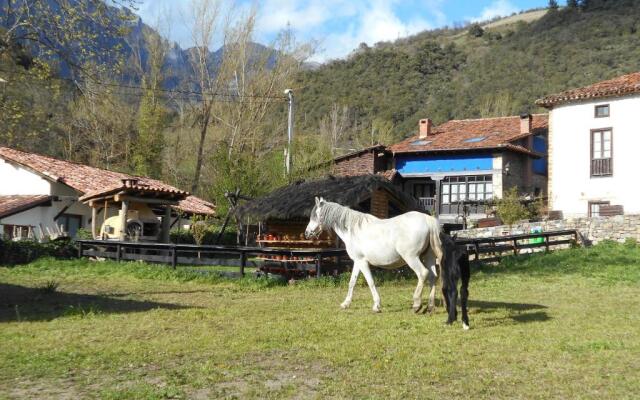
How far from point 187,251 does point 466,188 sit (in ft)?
86.4

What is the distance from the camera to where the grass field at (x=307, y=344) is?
5.98m

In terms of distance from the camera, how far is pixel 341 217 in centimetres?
1195

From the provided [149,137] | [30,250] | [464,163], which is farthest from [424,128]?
[30,250]

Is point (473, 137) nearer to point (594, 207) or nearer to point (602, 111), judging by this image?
point (602, 111)

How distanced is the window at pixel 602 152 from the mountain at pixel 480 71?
31.8 meters

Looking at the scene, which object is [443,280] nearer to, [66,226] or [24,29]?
[24,29]

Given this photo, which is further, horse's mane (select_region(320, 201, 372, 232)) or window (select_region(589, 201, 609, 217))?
window (select_region(589, 201, 609, 217))

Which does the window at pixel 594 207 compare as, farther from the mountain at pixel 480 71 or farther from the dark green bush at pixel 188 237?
the mountain at pixel 480 71

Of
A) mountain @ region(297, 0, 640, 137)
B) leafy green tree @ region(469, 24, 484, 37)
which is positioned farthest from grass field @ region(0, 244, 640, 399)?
leafy green tree @ region(469, 24, 484, 37)

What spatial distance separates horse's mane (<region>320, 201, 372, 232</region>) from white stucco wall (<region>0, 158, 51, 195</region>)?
17.8m

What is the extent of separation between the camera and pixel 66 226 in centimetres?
2644

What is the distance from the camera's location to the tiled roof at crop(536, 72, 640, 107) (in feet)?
95.2

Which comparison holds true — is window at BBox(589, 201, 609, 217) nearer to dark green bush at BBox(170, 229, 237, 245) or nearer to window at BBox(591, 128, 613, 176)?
window at BBox(591, 128, 613, 176)

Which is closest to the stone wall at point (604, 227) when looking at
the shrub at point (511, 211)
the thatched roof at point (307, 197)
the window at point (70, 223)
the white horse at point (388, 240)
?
the shrub at point (511, 211)
